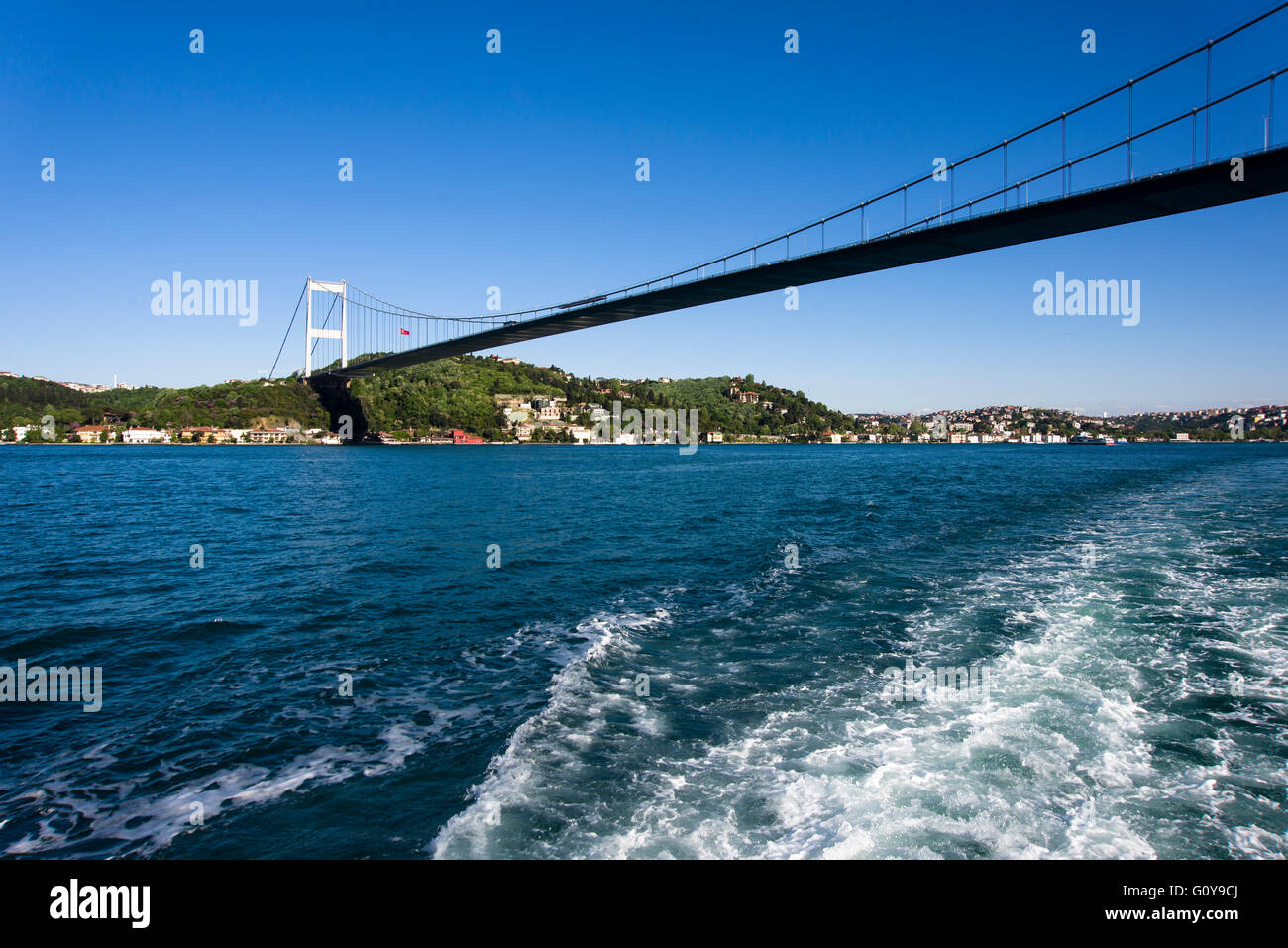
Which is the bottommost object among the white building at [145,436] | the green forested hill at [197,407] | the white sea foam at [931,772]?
the white sea foam at [931,772]

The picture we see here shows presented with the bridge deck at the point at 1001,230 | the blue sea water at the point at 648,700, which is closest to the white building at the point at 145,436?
the bridge deck at the point at 1001,230

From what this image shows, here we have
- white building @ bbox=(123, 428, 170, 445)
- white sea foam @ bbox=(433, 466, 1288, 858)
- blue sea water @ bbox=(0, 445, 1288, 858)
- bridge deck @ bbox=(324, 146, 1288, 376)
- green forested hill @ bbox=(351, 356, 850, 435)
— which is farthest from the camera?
green forested hill @ bbox=(351, 356, 850, 435)

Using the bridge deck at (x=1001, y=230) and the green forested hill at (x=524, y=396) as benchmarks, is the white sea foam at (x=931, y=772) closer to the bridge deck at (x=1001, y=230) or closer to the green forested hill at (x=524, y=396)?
the bridge deck at (x=1001, y=230)

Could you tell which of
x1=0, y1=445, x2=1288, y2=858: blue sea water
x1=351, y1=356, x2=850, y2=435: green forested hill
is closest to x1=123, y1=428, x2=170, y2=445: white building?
x1=351, y1=356, x2=850, y2=435: green forested hill

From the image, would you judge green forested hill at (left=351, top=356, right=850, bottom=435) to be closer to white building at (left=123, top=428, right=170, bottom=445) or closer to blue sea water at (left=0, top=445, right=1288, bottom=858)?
white building at (left=123, top=428, right=170, bottom=445)

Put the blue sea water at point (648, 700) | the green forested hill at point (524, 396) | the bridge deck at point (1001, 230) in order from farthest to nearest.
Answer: the green forested hill at point (524, 396), the bridge deck at point (1001, 230), the blue sea water at point (648, 700)
